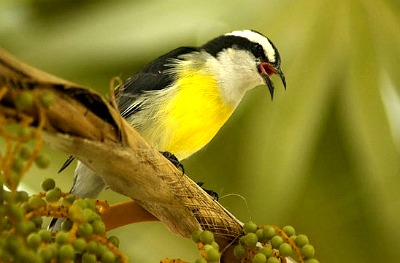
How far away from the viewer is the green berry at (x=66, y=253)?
426mm

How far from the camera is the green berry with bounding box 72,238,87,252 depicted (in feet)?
1.45

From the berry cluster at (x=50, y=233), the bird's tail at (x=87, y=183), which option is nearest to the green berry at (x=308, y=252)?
the berry cluster at (x=50, y=233)

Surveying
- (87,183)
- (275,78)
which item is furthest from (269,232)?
(275,78)

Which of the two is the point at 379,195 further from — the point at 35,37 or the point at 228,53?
the point at 35,37

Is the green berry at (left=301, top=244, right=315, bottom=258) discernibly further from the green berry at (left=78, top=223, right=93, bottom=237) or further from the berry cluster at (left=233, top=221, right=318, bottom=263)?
the green berry at (left=78, top=223, right=93, bottom=237)

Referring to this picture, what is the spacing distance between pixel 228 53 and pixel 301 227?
0.41m

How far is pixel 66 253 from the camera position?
426mm

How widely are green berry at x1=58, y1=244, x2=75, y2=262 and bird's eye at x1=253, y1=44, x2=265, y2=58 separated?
607 mm

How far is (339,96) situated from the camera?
1.16 metres

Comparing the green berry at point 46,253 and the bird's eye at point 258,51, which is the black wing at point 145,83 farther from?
the green berry at point 46,253

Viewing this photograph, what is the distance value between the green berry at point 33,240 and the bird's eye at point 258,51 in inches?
24.0

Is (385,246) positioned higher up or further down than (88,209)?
further down

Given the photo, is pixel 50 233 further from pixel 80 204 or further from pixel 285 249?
pixel 285 249

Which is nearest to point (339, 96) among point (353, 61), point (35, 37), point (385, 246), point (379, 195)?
point (353, 61)
